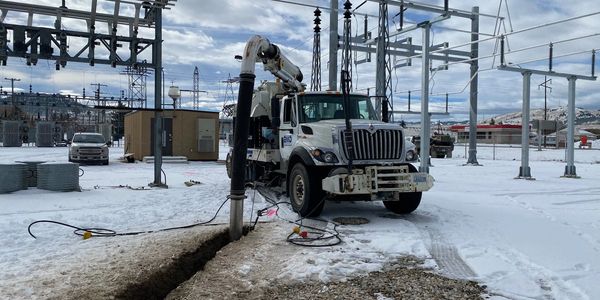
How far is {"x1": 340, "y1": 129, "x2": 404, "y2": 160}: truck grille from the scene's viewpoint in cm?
901

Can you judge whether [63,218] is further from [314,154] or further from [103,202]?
[314,154]

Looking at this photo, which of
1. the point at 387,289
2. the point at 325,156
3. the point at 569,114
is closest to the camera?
the point at 387,289

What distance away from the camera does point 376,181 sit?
858cm

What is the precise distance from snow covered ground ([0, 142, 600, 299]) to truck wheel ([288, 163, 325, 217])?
0.32m

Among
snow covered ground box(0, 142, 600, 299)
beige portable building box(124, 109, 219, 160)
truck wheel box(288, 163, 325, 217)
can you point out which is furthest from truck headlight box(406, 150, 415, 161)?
beige portable building box(124, 109, 219, 160)

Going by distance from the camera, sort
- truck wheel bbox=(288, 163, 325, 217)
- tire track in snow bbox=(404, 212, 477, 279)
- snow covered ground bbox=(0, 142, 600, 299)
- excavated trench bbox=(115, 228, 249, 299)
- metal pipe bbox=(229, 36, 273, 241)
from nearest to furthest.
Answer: excavated trench bbox=(115, 228, 249, 299) < snow covered ground bbox=(0, 142, 600, 299) < tire track in snow bbox=(404, 212, 477, 279) < metal pipe bbox=(229, 36, 273, 241) < truck wheel bbox=(288, 163, 325, 217)

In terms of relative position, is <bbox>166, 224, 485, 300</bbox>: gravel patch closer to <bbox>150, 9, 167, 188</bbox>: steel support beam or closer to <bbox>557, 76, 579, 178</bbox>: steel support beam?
<bbox>150, 9, 167, 188</bbox>: steel support beam

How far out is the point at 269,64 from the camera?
37.7 ft

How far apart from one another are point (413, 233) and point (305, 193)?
2244 millimetres

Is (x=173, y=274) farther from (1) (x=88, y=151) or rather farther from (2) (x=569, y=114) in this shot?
(1) (x=88, y=151)

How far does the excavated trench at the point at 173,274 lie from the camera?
516 centimetres

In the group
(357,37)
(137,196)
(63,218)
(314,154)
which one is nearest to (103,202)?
(137,196)

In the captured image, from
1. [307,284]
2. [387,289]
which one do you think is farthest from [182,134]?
[387,289]

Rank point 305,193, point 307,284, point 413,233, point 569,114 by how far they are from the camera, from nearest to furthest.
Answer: point 307,284, point 413,233, point 305,193, point 569,114
